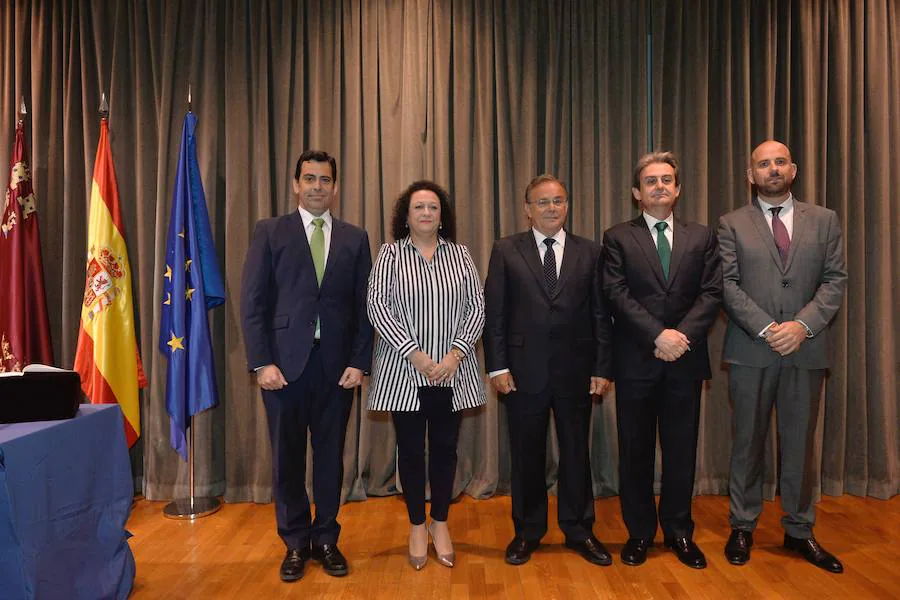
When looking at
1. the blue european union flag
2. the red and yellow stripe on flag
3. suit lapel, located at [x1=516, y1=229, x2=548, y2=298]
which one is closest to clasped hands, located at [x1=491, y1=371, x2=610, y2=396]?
suit lapel, located at [x1=516, y1=229, x2=548, y2=298]

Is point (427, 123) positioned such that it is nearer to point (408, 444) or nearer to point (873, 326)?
point (408, 444)

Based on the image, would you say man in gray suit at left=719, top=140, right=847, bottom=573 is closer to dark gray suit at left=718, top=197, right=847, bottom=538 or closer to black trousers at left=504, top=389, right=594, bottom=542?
dark gray suit at left=718, top=197, right=847, bottom=538

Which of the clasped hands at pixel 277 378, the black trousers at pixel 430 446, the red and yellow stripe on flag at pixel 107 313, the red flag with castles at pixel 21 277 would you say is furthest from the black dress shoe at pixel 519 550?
the red flag with castles at pixel 21 277

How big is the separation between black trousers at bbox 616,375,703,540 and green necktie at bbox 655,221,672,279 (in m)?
0.49

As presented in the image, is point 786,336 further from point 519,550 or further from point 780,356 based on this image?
point 519,550

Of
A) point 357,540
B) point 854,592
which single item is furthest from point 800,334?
point 357,540

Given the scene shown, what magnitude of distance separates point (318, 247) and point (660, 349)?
1.53 m

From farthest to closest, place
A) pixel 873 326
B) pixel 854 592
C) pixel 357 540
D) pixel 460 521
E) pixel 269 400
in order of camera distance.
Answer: pixel 873 326, pixel 460 521, pixel 357 540, pixel 269 400, pixel 854 592

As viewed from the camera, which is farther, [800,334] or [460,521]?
[460,521]

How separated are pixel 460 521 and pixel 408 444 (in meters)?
0.90

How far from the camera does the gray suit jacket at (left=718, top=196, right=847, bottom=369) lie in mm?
2705

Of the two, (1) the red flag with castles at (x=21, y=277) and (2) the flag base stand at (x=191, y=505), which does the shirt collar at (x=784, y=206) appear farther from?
(1) the red flag with castles at (x=21, y=277)

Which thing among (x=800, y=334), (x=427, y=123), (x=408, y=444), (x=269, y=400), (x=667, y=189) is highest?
(x=427, y=123)

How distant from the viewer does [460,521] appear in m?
3.31
